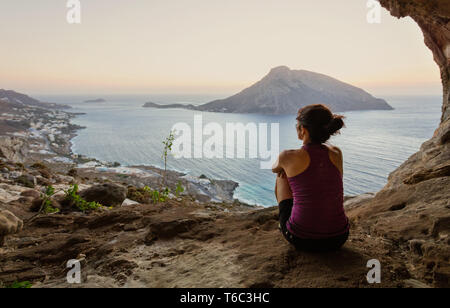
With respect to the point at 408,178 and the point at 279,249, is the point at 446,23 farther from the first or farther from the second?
the point at 279,249

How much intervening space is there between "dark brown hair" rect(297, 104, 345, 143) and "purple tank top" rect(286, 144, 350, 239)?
127mm

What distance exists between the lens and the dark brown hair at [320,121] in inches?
106

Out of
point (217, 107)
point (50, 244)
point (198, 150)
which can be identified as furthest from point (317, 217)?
point (217, 107)

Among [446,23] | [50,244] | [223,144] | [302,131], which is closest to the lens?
[302,131]

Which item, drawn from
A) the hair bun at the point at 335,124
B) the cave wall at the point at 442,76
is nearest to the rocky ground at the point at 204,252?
the cave wall at the point at 442,76

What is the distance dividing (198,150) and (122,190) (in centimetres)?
4946

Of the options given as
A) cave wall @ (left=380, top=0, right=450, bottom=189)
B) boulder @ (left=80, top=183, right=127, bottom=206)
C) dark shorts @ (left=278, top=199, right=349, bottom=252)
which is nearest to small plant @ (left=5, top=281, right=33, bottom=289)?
dark shorts @ (left=278, top=199, right=349, bottom=252)

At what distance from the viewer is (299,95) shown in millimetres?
83312

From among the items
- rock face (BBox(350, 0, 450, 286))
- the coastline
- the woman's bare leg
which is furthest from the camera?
the coastline

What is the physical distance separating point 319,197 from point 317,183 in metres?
0.14

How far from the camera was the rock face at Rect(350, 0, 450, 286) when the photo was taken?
2707 millimetres

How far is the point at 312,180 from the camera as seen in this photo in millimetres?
2672

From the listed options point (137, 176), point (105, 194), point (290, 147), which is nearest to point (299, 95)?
point (290, 147)

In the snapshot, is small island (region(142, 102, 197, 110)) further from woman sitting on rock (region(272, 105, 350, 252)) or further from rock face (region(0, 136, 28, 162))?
woman sitting on rock (region(272, 105, 350, 252))
